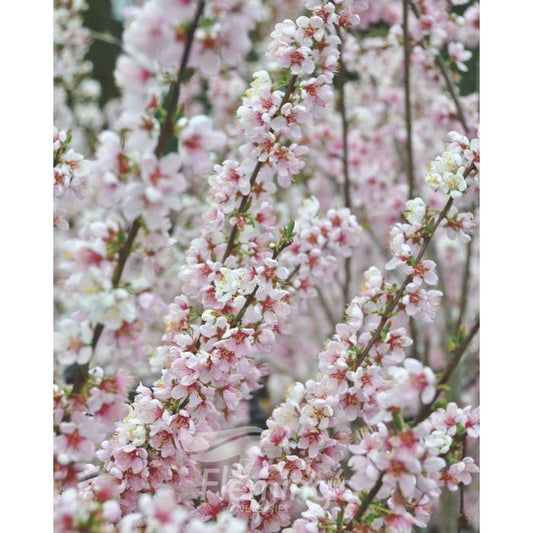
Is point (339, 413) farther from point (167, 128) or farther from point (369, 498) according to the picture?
point (167, 128)

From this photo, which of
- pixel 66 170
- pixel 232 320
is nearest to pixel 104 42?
pixel 66 170

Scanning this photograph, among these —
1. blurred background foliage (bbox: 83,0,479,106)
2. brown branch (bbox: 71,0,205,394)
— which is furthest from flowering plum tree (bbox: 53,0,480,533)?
blurred background foliage (bbox: 83,0,479,106)

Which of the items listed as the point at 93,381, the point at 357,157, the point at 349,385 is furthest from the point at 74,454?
the point at 357,157

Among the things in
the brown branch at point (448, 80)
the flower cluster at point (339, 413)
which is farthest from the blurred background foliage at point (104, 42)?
the flower cluster at point (339, 413)

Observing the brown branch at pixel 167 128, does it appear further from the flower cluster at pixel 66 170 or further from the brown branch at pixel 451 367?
the brown branch at pixel 451 367

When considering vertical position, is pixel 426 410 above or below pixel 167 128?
below

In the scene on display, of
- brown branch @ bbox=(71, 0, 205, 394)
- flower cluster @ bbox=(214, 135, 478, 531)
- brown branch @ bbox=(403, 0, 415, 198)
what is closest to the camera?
brown branch @ bbox=(71, 0, 205, 394)

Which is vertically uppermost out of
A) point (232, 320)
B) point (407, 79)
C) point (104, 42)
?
point (104, 42)

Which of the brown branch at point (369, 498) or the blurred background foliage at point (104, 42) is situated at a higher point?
the blurred background foliage at point (104, 42)

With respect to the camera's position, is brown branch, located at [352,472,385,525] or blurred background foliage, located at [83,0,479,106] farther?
blurred background foliage, located at [83,0,479,106]

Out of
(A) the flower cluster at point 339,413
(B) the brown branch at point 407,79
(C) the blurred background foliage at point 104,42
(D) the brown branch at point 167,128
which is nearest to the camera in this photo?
(D) the brown branch at point 167,128

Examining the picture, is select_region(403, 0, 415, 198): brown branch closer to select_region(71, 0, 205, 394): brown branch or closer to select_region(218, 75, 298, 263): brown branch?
select_region(218, 75, 298, 263): brown branch

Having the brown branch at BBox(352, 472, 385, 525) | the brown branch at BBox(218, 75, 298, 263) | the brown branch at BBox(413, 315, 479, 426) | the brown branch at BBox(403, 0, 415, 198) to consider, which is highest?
the brown branch at BBox(403, 0, 415, 198)

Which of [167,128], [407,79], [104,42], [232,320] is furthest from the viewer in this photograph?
[104,42]
